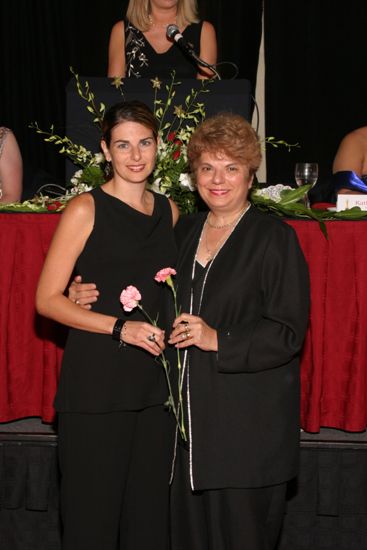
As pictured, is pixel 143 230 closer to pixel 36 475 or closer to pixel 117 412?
pixel 117 412

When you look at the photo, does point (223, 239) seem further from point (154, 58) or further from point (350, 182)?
point (154, 58)

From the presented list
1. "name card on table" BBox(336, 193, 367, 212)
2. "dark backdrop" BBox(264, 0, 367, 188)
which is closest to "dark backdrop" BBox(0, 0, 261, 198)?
"dark backdrop" BBox(264, 0, 367, 188)

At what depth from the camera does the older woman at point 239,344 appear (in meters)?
2.28

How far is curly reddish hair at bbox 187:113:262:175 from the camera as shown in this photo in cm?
230

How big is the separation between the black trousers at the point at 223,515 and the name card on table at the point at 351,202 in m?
1.09

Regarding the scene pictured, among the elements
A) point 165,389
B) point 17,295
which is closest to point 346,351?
point 165,389

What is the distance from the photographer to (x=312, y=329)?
10.1ft

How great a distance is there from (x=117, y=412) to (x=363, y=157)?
7.03 ft

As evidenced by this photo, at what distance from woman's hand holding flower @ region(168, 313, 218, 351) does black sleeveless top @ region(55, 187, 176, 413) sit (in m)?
0.17

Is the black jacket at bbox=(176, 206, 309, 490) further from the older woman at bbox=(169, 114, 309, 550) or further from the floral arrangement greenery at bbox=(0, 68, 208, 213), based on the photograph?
the floral arrangement greenery at bbox=(0, 68, 208, 213)

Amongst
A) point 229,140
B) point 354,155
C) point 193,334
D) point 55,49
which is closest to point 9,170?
point 354,155

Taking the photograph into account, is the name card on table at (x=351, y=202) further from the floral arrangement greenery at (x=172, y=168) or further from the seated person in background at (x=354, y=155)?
the seated person in background at (x=354, y=155)

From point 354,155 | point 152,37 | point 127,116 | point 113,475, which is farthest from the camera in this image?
point 354,155

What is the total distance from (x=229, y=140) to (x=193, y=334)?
0.52m
